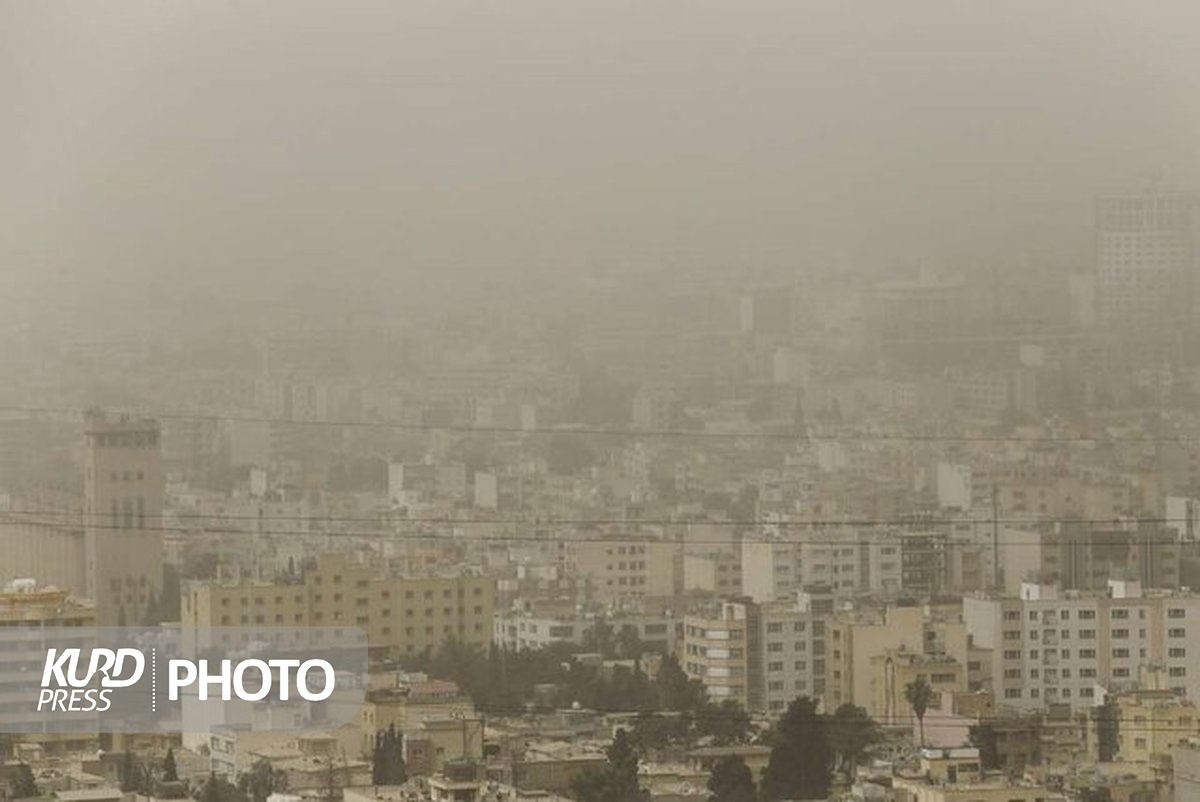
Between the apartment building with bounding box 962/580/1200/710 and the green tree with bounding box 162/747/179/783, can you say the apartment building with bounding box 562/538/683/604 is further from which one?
the green tree with bounding box 162/747/179/783

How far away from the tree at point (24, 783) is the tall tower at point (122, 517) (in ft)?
1.37

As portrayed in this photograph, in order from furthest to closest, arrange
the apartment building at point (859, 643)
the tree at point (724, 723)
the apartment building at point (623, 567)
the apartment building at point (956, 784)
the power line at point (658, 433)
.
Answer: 1. the power line at point (658, 433)
2. the apartment building at point (623, 567)
3. the apartment building at point (859, 643)
4. the tree at point (724, 723)
5. the apartment building at point (956, 784)

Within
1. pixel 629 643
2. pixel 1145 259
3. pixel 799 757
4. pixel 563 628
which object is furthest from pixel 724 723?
pixel 1145 259

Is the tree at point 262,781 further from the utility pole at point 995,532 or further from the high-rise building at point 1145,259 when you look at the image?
the high-rise building at point 1145,259

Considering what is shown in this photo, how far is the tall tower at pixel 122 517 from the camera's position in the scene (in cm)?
407

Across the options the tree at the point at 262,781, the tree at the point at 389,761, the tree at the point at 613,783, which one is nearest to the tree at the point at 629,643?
the tree at the point at 613,783

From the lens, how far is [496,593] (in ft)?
13.6

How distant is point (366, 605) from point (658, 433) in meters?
0.64

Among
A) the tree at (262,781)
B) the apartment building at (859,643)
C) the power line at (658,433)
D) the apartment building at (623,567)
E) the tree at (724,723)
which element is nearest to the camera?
the tree at (262,781)

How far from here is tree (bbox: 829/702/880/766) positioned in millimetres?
3689

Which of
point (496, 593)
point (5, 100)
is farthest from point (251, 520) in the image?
point (5, 100)

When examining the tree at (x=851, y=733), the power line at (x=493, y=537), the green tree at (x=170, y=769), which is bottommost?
the green tree at (x=170, y=769)

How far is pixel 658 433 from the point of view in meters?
A: 4.26

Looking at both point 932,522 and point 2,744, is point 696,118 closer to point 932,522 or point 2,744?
point 932,522
